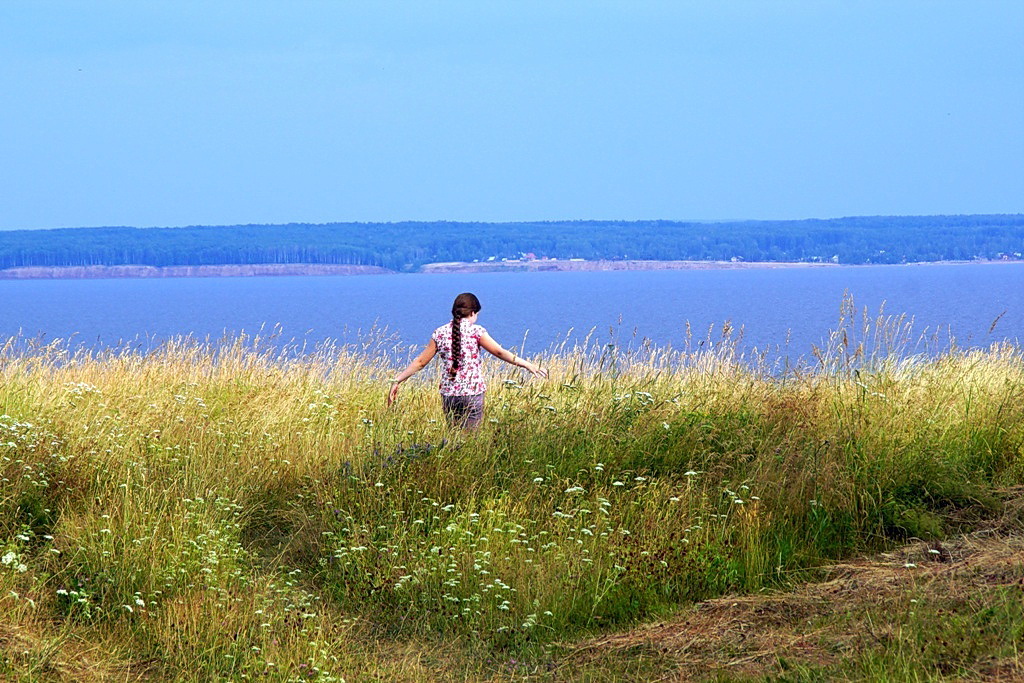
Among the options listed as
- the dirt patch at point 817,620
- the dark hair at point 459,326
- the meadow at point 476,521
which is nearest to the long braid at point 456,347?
the dark hair at point 459,326

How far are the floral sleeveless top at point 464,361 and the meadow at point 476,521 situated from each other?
1.43 ft

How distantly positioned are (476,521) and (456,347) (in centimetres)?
262

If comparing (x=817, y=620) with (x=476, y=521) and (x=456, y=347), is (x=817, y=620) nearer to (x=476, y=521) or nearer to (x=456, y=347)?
(x=476, y=521)

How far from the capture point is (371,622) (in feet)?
19.8

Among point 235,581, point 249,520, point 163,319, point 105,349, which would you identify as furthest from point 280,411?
point 163,319

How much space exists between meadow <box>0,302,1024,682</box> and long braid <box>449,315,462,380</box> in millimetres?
561

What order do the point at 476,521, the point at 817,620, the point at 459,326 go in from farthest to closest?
the point at 459,326 → the point at 476,521 → the point at 817,620

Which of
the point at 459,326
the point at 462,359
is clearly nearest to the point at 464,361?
the point at 462,359

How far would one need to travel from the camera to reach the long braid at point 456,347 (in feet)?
29.2

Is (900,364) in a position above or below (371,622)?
above

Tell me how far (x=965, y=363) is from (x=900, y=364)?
72cm

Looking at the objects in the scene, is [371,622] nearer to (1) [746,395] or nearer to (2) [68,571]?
(2) [68,571]

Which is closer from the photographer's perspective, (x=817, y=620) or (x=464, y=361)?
(x=817, y=620)

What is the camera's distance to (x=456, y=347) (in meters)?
8.93
